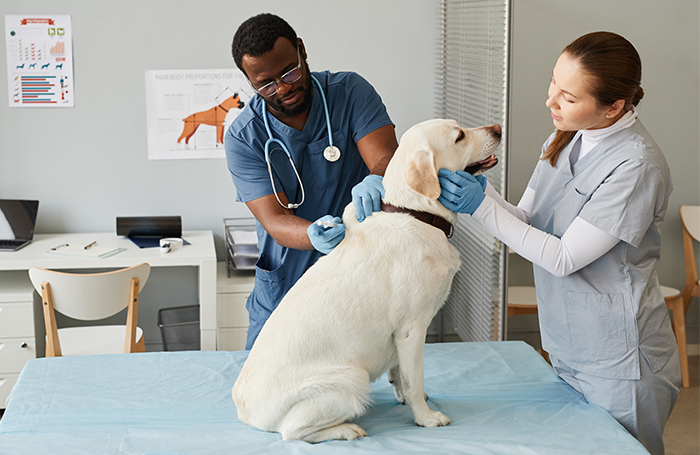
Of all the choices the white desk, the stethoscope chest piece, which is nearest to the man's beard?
the stethoscope chest piece

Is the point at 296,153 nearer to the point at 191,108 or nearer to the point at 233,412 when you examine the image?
the point at 233,412

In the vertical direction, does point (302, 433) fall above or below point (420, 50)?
below

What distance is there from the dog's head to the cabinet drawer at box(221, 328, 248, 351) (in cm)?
183

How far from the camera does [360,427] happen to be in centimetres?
136

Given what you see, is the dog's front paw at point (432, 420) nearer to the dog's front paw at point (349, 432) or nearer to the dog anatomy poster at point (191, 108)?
the dog's front paw at point (349, 432)

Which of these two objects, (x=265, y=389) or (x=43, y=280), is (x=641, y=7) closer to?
(x=265, y=389)

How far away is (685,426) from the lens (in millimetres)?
2711

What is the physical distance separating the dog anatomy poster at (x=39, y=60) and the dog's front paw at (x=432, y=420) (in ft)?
9.25

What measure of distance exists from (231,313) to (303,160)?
1363 millimetres

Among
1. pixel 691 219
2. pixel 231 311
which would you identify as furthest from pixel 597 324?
pixel 691 219

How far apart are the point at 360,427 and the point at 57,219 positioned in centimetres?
267

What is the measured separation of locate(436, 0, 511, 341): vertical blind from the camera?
2367 millimetres

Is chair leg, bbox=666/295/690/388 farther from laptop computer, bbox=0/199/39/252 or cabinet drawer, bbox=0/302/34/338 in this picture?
laptop computer, bbox=0/199/39/252

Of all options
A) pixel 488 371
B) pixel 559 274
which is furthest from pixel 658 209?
pixel 488 371
